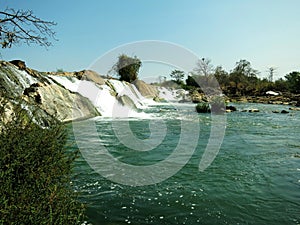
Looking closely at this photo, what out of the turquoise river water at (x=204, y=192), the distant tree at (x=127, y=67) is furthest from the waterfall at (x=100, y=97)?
the distant tree at (x=127, y=67)

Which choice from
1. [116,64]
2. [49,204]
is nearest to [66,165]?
[49,204]

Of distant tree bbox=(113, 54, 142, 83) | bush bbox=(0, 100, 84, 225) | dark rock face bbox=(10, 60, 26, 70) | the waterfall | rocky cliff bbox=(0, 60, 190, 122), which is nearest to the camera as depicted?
bush bbox=(0, 100, 84, 225)

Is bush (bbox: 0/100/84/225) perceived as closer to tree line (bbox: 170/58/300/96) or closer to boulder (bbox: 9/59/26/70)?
boulder (bbox: 9/59/26/70)

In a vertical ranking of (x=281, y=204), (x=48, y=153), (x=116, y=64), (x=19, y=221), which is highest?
(x=116, y=64)

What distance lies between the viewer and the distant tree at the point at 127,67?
39.5 metres

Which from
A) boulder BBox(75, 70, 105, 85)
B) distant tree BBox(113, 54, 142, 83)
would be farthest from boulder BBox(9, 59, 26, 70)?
distant tree BBox(113, 54, 142, 83)

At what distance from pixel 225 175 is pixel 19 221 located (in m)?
4.58

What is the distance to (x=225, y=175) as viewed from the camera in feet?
18.8

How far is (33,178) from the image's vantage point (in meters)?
2.64

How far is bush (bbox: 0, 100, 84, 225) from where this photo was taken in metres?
2.17

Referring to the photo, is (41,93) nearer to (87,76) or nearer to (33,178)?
(87,76)

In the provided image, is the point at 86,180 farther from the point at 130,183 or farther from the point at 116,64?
the point at 116,64

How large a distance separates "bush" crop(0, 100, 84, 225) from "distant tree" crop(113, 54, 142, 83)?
35.2 meters

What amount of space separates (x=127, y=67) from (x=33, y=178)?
38.2 m
